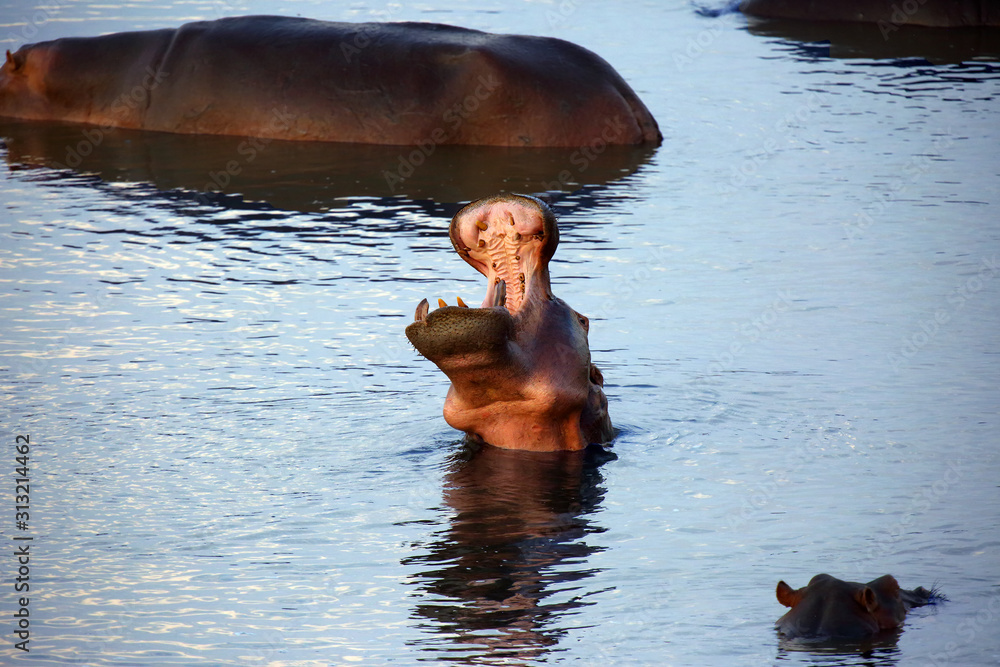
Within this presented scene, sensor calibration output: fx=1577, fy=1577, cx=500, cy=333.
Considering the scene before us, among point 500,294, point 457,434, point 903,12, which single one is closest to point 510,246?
point 500,294

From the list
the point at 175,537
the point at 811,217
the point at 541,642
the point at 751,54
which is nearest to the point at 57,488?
the point at 175,537

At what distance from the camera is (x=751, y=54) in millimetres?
17984

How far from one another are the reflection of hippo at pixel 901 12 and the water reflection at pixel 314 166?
7.26 meters

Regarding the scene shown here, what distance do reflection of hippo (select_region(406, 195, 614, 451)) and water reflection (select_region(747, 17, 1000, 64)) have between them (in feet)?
38.3

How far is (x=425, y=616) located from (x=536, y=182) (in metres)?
7.43

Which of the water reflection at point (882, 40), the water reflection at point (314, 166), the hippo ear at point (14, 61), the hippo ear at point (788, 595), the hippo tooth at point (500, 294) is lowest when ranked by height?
the water reflection at point (314, 166)

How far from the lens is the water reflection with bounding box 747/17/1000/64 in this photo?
17.7 m

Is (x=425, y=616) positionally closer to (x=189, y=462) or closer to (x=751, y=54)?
(x=189, y=462)

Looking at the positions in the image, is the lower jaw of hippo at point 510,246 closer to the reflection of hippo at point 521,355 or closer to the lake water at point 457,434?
the reflection of hippo at point 521,355

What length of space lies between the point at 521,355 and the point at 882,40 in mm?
13527

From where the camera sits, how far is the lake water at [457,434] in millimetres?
5207

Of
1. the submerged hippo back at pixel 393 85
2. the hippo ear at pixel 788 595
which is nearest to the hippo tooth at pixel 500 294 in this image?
the hippo ear at pixel 788 595

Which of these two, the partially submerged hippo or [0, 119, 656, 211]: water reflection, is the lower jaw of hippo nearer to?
[0, 119, 656, 211]: water reflection

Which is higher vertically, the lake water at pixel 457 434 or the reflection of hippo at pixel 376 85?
the reflection of hippo at pixel 376 85
